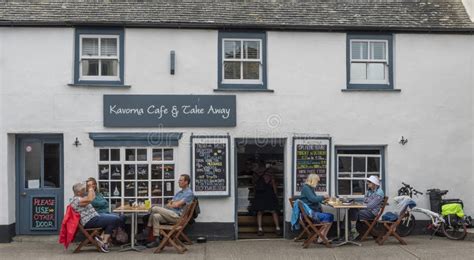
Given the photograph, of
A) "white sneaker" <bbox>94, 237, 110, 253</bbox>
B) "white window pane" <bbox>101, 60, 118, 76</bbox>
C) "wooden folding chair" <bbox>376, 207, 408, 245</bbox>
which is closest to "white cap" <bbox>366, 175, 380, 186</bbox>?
"wooden folding chair" <bbox>376, 207, 408, 245</bbox>

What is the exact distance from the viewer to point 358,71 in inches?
505

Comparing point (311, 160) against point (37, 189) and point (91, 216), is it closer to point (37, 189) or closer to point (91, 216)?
point (91, 216)

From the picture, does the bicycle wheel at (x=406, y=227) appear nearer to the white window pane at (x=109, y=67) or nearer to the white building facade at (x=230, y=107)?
the white building facade at (x=230, y=107)

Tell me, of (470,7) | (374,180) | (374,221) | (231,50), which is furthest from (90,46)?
(470,7)

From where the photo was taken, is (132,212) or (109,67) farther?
(109,67)

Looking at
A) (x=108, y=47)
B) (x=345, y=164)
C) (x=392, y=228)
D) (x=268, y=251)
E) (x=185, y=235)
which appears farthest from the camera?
(x=345, y=164)

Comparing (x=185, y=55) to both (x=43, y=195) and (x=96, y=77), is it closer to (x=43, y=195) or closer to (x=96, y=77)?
(x=96, y=77)

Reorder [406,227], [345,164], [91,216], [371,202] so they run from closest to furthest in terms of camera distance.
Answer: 1. [91,216]
2. [371,202]
3. [406,227]
4. [345,164]

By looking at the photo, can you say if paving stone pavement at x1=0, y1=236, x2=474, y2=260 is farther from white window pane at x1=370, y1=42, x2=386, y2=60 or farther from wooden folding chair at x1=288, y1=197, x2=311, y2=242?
white window pane at x1=370, y1=42, x2=386, y2=60

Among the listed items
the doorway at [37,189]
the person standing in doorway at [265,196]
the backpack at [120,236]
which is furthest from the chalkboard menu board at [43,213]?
the person standing in doorway at [265,196]

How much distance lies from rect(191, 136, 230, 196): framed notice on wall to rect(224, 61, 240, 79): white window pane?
4.23ft

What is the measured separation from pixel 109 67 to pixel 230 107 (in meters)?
2.58

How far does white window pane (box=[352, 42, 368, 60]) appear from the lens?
12805 millimetres

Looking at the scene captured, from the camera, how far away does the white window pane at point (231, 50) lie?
12.6 m
